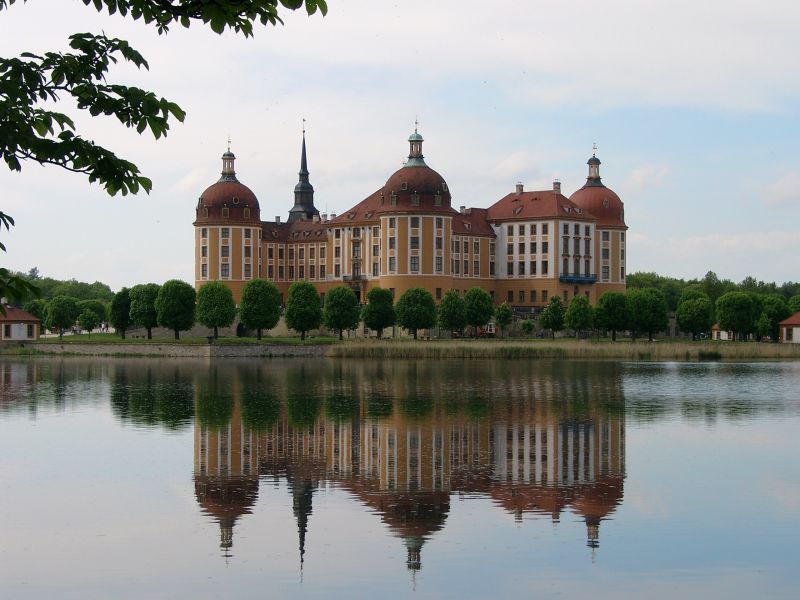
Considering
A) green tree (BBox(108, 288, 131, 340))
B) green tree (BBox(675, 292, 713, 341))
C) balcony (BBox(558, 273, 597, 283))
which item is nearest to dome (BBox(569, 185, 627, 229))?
balcony (BBox(558, 273, 597, 283))

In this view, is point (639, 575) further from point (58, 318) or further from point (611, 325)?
point (58, 318)

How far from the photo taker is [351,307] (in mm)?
103938

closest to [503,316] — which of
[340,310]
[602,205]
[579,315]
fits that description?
[579,315]

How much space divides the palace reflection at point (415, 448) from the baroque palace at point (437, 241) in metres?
66.4

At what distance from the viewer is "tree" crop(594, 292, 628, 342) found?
108m

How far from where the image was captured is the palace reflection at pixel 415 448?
21.3m

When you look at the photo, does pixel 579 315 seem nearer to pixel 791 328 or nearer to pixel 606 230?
pixel 791 328

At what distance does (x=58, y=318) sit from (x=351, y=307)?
28.6 metres

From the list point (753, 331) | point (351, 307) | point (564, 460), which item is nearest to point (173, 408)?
point (564, 460)

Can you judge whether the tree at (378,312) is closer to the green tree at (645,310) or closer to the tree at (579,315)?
the tree at (579,315)

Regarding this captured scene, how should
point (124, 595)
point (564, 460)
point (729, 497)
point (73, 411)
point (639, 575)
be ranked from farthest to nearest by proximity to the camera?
point (73, 411) < point (564, 460) < point (729, 497) < point (639, 575) < point (124, 595)

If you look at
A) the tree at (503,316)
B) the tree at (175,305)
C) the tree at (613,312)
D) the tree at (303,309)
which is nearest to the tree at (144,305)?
the tree at (175,305)

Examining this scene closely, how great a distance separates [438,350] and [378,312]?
20165mm

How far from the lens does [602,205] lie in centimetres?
13462
